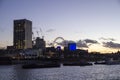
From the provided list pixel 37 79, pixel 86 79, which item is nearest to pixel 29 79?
pixel 37 79

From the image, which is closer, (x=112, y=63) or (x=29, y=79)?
(x=29, y=79)

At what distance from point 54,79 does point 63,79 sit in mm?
2147

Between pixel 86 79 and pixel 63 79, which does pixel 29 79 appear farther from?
pixel 86 79

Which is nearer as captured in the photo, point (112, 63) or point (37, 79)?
point (37, 79)

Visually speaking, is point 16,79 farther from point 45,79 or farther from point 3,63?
point 3,63

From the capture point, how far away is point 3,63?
19762 cm

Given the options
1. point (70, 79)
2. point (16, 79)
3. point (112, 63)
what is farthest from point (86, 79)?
point (112, 63)

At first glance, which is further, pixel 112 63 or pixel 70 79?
pixel 112 63

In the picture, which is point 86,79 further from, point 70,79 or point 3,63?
point 3,63

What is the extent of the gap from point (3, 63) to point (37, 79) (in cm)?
13154

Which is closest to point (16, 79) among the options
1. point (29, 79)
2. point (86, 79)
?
point (29, 79)

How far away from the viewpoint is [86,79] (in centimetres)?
6956

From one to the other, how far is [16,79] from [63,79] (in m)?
11.2

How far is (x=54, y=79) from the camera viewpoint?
2736 inches
